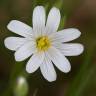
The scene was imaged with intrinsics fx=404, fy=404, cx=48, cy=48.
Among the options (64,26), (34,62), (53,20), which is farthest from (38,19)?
(64,26)

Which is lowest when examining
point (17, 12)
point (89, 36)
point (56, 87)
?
point (56, 87)

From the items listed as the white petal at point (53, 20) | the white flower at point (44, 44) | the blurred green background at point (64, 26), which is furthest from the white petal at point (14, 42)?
the blurred green background at point (64, 26)

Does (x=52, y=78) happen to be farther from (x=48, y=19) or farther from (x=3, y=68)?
(x=3, y=68)

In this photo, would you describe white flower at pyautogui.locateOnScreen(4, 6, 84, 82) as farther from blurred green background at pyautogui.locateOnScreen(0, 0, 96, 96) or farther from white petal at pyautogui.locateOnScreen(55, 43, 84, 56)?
blurred green background at pyautogui.locateOnScreen(0, 0, 96, 96)

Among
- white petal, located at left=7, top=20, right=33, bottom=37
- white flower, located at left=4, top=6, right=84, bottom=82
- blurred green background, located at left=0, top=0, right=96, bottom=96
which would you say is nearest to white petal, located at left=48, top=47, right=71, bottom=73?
white flower, located at left=4, top=6, right=84, bottom=82

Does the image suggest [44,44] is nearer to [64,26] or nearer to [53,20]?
[53,20]

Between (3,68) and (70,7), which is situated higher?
(70,7)

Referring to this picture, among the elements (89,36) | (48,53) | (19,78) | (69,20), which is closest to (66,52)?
(48,53)
